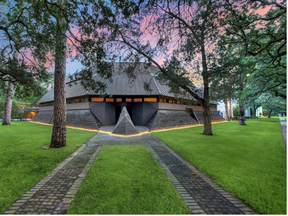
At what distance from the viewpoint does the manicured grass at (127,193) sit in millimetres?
2828

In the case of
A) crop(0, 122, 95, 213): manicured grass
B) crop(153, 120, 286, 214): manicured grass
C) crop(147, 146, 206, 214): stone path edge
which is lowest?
crop(147, 146, 206, 214): stone path edge

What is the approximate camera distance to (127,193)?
11.0 feet

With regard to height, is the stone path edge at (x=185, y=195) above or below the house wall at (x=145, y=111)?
below

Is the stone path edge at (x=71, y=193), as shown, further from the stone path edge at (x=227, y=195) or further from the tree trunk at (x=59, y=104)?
the tree trunk at (x=59, y=104)

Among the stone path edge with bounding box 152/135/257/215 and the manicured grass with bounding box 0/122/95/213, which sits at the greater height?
the manicured grass with bounding box 0/122/95/213

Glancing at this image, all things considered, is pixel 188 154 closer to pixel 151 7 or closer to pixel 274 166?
pixel 274 166

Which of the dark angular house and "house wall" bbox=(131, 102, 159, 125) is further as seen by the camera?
"house wall" bbox=(131, 102, 159, 125)

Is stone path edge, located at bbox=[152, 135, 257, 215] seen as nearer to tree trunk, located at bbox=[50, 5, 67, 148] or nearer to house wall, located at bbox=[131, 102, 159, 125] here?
tree trunk, located at bbox=[50, 5, 67, 148]

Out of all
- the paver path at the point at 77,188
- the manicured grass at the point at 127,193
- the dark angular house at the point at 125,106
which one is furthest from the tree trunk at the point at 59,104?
the dark angular house at the point at 125,106

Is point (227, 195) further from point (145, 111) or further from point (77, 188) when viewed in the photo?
point (145, 111)

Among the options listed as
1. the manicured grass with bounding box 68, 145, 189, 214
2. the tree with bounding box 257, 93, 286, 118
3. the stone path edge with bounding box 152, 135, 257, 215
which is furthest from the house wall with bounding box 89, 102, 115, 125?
the tree with bounding box 257, 93, 286, 118

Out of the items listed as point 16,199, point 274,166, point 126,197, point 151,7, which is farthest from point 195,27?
point 16,199

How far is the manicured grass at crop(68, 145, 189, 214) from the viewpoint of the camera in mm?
2828

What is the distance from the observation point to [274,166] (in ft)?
16.4
